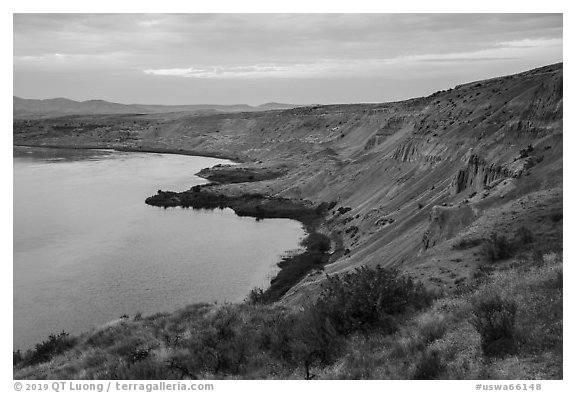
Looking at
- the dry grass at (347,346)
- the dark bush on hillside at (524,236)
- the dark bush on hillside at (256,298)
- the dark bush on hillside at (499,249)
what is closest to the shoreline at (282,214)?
the dark bush on hillside at (256,298)

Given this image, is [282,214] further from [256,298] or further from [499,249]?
[499,249]

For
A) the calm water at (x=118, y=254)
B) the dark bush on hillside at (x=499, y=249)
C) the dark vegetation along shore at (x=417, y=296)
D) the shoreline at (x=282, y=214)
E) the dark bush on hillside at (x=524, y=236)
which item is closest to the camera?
the dark vegetation along shore at (x=417, y=296)

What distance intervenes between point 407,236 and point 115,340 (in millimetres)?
15431

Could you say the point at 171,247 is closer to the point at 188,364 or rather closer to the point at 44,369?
the point at 44,369

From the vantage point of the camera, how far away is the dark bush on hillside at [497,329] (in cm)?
898

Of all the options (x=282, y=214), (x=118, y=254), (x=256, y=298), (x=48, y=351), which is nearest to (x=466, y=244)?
(x=256, y=298)

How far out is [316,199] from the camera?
5031cm

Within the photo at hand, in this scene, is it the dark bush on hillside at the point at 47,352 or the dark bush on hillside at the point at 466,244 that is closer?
the dark bush on hillside at the point at 47,352

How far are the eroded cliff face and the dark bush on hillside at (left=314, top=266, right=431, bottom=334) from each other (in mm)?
2156

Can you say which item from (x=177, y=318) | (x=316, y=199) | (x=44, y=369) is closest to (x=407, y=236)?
(x=177, y=318)

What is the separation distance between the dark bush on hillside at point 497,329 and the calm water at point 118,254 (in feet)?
57.2

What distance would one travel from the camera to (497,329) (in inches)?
360

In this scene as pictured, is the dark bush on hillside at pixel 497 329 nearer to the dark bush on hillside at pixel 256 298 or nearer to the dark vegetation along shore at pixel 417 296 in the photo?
the dark vegetation along shore at pixel 417 296

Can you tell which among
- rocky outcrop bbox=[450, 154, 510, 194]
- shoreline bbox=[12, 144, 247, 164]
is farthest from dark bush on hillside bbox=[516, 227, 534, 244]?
shoreline bbox=[12, 144, 247, 164]
